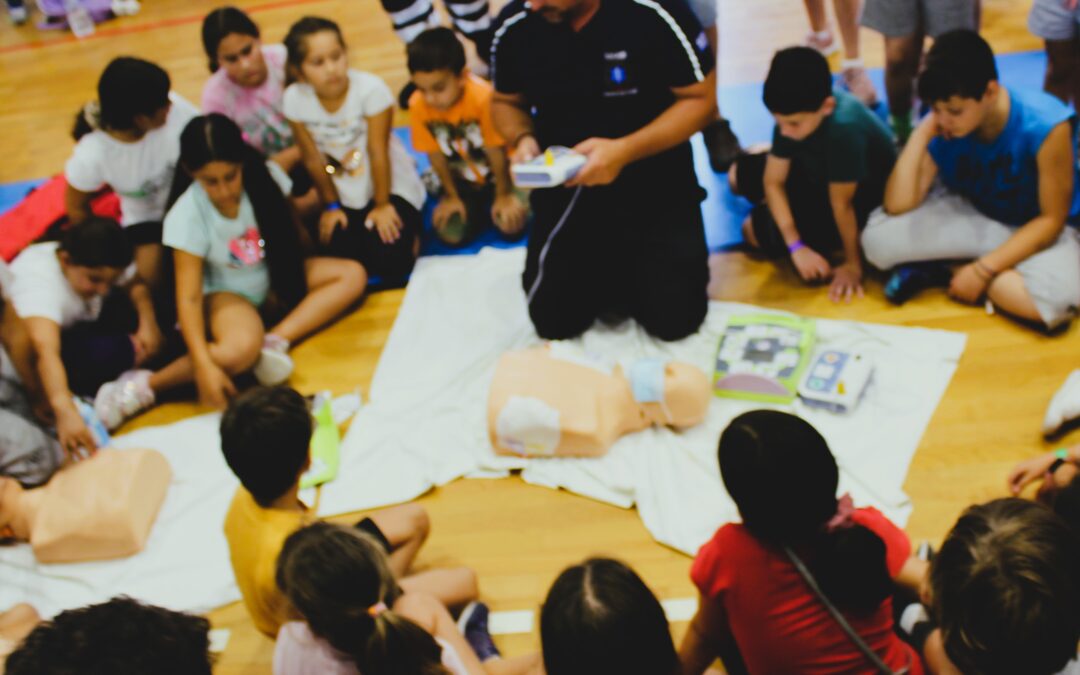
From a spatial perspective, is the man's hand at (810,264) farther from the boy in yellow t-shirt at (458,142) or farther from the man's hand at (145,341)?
the man's hand at (145,341)

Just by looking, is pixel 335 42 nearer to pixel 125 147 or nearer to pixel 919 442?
pixel 125 147

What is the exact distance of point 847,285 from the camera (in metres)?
2.49

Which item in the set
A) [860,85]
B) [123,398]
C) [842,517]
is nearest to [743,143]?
[860,85]

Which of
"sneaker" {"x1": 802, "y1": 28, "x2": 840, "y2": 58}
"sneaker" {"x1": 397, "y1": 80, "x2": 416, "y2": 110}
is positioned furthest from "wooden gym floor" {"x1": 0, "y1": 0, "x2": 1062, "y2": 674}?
"sneaker" {"x1": 397, "y1": 80, "x2": 416, "y2": 110}

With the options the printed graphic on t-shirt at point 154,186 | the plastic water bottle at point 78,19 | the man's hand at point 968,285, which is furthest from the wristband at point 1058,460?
the plastic water bottle at point 78,19

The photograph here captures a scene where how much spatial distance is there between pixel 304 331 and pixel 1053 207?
2037 millimetres

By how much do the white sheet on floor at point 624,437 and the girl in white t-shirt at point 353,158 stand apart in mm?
246

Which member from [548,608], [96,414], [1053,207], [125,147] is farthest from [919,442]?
[125,147]

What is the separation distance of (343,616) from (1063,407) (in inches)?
61.4

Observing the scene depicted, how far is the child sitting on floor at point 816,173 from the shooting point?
89.0 inches

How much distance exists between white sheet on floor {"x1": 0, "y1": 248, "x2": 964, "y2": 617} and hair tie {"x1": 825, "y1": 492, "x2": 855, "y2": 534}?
60 cm

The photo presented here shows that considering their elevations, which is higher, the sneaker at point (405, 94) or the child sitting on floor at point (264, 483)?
the sneaker at point (405, 94)

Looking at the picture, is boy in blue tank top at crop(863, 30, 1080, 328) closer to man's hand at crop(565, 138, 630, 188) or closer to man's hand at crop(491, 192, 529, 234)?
man's hand at crop(565, 138, 630, 188)

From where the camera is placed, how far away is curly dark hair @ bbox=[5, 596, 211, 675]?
1.12 metres
